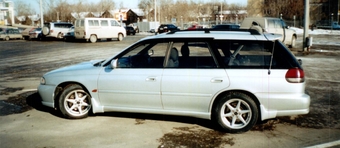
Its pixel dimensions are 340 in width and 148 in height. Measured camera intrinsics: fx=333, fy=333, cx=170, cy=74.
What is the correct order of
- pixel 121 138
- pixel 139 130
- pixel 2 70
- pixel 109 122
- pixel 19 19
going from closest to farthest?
pixel 121 138 → pixel 139 130 → pixel 109 122 → pixel 2 70 → pixel 19 19

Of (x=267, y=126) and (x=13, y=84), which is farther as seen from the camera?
(x=13, y=84)

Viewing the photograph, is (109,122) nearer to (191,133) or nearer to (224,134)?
(191,133)

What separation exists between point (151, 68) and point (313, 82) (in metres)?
5.74

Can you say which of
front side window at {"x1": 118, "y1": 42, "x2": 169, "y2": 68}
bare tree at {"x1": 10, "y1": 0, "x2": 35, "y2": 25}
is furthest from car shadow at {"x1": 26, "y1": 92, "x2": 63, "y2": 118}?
bare tree at {"x1": 10, "y1": 0, "x2": 35, "y2": 25}

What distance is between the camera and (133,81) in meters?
5.42

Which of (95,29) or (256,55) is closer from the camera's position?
(256,55)

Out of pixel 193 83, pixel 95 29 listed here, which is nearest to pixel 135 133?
pixel 193 83

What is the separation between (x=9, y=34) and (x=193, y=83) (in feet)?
114

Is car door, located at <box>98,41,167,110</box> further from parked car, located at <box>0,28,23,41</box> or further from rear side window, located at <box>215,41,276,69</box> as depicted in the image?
parked car, located at <box>0,28,23,41</box>

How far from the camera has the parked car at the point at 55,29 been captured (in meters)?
31.4

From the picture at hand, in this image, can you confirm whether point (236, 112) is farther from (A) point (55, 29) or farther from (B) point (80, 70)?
(A) point (55, 29)

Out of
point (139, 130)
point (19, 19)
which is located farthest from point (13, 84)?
point (19, 19)

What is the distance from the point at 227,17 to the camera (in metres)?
83.4

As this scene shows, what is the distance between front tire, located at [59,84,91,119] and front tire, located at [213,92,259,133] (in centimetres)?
232
